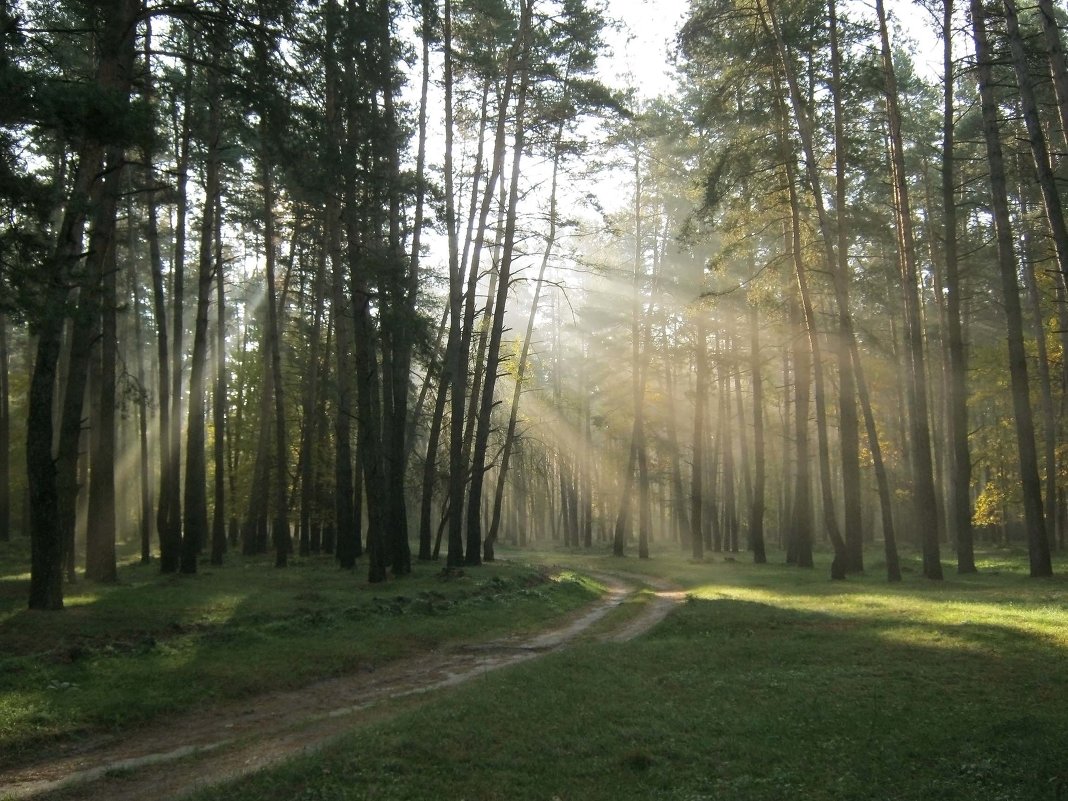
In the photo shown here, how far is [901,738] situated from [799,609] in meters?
9.10

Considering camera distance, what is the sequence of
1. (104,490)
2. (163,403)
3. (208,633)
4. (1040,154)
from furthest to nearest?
(163,403)
(104,490)
(1040,154)
(208,633)

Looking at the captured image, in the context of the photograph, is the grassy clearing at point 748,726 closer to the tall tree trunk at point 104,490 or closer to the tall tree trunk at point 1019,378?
the tall tree trunk at point 1019,378

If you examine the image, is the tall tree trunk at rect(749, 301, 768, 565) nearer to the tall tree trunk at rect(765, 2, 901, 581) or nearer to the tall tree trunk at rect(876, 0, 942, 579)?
the tall tree trunk at rect(876, 0, 942, 579)

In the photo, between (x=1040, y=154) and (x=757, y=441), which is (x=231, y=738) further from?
(x=757, y=441)

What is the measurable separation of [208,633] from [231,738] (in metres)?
4.63

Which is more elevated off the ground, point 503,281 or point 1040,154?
point 503,281

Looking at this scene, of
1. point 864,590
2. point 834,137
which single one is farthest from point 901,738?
point 834,137

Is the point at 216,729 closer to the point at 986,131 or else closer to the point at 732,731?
the point at 732,731

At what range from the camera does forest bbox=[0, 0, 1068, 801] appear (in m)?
7.26

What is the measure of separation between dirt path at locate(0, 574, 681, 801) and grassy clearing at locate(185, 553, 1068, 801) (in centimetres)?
77

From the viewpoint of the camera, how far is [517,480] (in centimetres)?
5325

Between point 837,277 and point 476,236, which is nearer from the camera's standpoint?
point 837,277

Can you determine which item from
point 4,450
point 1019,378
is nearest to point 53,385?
point 1019,378

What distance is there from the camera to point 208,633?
39.7ft
